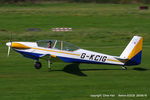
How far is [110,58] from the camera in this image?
15.7 meters

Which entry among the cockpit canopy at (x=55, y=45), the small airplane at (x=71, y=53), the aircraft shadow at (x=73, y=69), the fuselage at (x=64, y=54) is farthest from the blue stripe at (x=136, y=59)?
the cockpit canopy at (x=55, y=45)

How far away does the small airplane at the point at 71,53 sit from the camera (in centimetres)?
1548

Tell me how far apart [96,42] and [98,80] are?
13309 mm

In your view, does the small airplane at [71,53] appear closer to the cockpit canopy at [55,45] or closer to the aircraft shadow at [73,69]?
the cockpit canopy at [55,45]

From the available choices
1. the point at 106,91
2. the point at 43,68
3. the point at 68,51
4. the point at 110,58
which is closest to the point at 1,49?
the point at 43,68

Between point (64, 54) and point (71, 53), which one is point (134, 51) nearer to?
point (71, 53)

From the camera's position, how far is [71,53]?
51.8 ft

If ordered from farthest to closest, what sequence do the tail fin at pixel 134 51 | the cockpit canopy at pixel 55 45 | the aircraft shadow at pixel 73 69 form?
1. the aircraft shadow at pixel 73 69
2. the cockpit canopy at pixel 55 45
3. the tail fin at pixel 134 51

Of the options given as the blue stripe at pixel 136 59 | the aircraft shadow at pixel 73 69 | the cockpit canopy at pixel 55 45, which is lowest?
the aircraft shadow at pixel 73 69

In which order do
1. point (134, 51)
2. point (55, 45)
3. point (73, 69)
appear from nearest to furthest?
point (134, 51)
point (55, 45)
point (73, 69)

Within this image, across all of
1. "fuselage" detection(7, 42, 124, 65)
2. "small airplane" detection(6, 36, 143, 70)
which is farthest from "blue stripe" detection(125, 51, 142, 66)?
"fuselage" detection(7, 42, 124, 65)

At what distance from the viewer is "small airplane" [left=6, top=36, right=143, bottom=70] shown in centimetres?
1548

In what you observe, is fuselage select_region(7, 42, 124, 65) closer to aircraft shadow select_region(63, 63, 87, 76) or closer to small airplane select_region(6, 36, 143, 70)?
small airplane select_region(6, 36, 143, 70)

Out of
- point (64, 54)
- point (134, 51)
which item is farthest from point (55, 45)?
point (134, 51)
